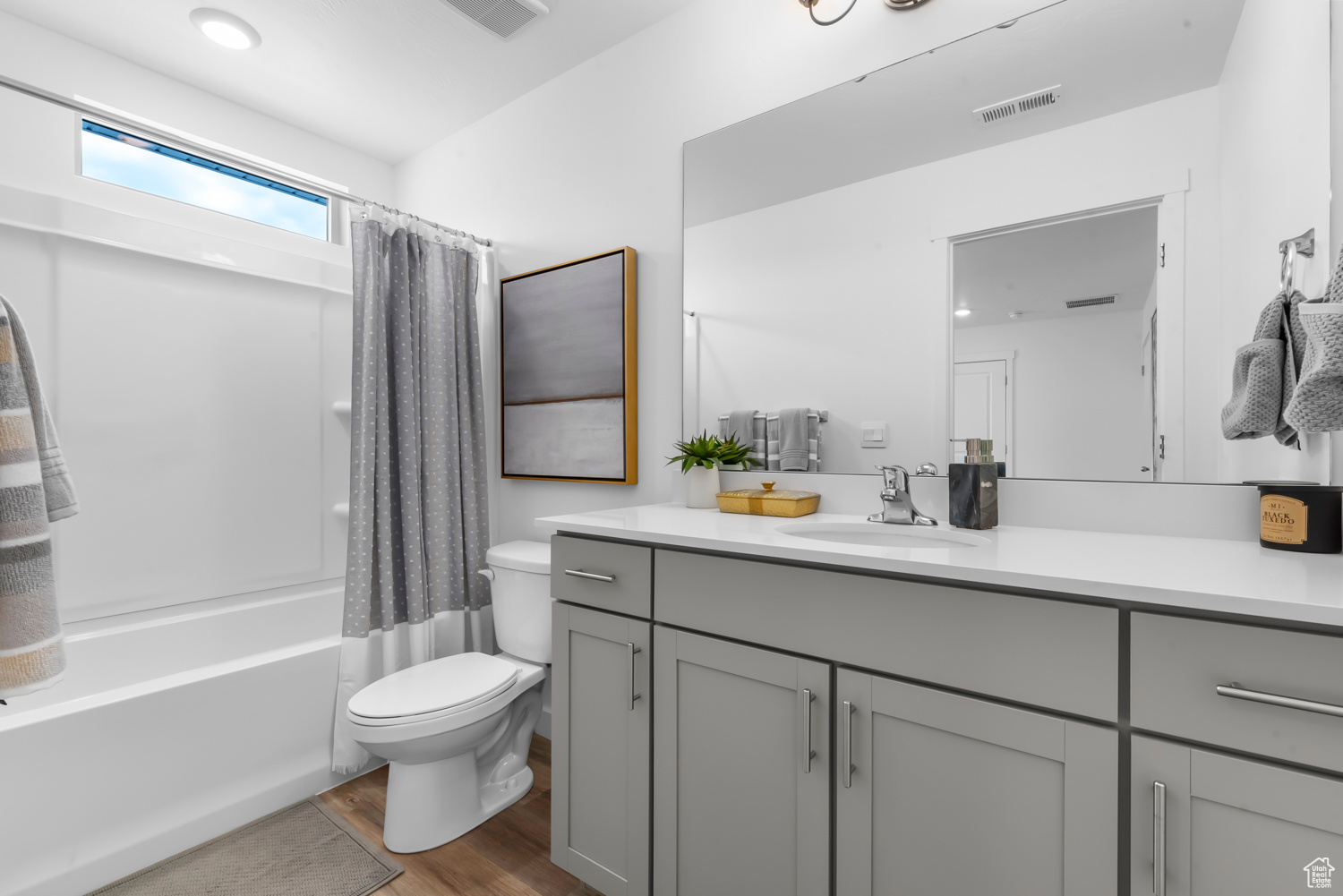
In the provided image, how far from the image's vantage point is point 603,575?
1365 mm

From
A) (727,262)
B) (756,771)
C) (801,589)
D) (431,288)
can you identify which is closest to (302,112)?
(431,288)

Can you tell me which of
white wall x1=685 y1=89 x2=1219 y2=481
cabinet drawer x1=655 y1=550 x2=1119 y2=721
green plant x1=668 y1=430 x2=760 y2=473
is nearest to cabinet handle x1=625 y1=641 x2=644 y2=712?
cabinet drawer x1=655 y1=550 x2=1119 y2=721

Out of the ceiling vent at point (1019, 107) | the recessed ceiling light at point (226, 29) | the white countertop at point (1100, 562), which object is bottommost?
the white countertop at point (1100, 562)

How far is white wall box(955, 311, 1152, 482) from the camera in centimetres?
125

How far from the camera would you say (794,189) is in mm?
1702

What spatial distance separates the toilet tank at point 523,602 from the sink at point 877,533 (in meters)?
0.88

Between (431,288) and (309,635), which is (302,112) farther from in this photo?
(309,635)

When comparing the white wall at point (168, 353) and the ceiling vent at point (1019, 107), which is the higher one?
the ceiling vent at point (1019, 107)

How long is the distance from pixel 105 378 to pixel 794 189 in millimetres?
2376

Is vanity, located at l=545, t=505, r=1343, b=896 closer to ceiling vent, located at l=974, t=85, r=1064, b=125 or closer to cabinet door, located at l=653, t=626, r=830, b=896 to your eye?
cabinet door, located at l=653, t=626, r=830, b=896

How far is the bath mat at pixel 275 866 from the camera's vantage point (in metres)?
1.47

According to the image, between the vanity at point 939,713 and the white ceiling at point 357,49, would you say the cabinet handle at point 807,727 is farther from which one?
the white ceiling at point 357,49

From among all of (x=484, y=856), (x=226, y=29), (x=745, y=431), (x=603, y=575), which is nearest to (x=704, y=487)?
(x=745, y=431)

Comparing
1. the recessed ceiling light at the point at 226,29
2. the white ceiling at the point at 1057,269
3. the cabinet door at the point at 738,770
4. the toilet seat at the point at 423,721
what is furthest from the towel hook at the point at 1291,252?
the recessed ceiling light at the point at 226,29
